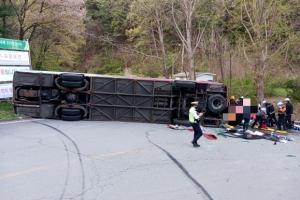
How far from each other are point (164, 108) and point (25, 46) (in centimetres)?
900

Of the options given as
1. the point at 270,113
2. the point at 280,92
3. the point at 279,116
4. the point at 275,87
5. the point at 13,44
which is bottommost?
the point at 279,116

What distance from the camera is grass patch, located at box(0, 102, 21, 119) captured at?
1209cm

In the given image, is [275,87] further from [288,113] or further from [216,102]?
[216,102]

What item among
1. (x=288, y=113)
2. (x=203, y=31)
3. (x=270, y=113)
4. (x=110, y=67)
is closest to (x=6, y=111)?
(x=270, y=113)

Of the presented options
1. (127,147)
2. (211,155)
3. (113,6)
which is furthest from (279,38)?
(127,147)

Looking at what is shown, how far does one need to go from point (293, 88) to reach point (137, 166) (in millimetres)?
20995

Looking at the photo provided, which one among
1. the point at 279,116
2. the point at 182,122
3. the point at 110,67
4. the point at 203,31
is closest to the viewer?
the point at 182,122

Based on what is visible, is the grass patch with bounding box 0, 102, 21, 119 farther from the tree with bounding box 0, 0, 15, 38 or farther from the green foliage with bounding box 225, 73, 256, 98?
the green foliage with bounding box 225, 73, 256, 98

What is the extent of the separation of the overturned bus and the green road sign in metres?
2.89

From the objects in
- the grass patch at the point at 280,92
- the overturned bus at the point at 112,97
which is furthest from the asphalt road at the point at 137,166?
the grass patch at the point at 280,92

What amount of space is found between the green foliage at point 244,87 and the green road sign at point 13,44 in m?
16.2

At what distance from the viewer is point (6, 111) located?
13031mm

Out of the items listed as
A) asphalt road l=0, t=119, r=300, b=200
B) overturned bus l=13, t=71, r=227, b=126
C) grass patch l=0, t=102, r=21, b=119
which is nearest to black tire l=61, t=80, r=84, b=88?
overturned bus l=13, t=71, r=227, b=126

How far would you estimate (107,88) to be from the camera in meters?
13.0
